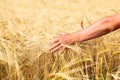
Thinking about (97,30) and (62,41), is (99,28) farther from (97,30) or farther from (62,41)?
(62,41)

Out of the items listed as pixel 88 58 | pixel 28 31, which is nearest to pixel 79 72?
pixel 88 58

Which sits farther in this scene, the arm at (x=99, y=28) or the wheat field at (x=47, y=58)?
the arm at (x=99, y=28)

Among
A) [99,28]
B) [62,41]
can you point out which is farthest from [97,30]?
[62,41]

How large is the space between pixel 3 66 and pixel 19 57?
0.06 meters

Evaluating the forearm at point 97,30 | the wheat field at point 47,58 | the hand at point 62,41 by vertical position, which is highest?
the forearm at point 97,30

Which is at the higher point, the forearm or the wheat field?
the forearm

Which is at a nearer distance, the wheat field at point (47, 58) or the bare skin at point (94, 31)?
the wheat field at point (47, 58)

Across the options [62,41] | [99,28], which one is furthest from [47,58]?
[99,28]

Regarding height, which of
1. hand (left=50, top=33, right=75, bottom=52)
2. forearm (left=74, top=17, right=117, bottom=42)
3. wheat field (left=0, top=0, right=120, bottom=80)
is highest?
forearm (left=74, top=17, right=117, bottom=42)

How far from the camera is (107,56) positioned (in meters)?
1.30

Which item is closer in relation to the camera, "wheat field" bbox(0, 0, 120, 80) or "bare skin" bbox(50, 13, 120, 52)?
"wheat field" bbox(0, 0, 120, 80)

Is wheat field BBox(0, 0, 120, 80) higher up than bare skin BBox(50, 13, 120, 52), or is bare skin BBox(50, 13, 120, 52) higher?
bare skin BBox(50, 13, 120, 52)

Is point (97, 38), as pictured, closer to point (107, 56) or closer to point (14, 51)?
point (107, 56)

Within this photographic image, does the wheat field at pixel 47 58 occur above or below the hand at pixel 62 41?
below
